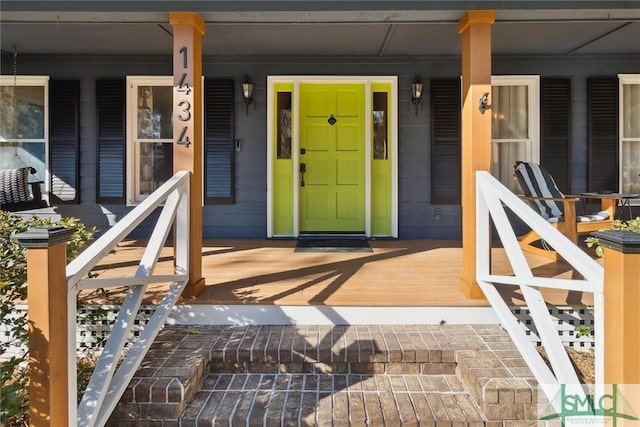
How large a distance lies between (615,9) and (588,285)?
94.6 inches

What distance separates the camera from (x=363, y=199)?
5.86 metres

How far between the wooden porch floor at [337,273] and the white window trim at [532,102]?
1552 millimetres

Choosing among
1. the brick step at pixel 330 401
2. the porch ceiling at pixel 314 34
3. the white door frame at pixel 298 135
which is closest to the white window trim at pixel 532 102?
the porch ceiling at pixel 314 34

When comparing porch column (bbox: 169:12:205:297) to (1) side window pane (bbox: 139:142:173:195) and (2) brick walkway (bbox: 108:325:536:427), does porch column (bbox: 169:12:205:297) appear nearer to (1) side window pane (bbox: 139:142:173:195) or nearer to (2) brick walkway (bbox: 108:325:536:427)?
(2) brick walkway (bbox: 108:325:536:427)

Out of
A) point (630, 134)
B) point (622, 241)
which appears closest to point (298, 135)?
point (630, 134)

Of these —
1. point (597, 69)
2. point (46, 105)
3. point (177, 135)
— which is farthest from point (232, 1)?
point (597, 69)

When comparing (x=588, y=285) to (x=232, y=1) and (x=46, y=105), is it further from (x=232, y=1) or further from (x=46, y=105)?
(x=46, y=105)

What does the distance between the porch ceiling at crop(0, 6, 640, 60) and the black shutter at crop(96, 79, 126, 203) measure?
440mm

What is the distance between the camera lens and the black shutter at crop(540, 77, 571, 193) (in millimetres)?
5590

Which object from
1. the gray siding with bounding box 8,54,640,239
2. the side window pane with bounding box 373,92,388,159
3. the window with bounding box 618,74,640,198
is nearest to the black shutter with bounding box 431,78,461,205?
the gray siding with bounding box 8,54,640,239

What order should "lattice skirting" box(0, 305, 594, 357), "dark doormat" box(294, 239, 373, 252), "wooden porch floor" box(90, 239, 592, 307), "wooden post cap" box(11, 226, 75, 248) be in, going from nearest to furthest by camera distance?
"wooden post cap" box(11, 226, 75, 248) < "lattice skirting" box(0, 305, 594, 357) < "wooden porch floor" box(90, 239, 592, 307) < "dark doormat" box(294, 239, 373, 252)

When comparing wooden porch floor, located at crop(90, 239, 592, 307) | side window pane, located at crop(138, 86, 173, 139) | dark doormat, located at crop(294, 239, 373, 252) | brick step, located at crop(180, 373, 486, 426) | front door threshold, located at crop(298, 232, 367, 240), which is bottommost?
brick step, located at crop(180, 373, 486, 426)

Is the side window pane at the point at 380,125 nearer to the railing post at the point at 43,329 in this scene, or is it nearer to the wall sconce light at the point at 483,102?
the wall sconce light at the point at 483,102

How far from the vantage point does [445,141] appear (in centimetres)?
565
